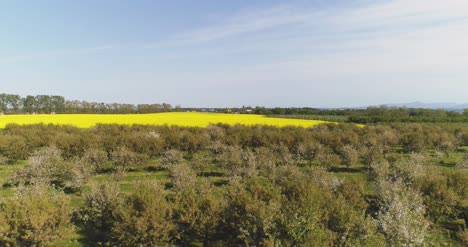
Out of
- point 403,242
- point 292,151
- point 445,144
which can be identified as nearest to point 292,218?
point 403,242

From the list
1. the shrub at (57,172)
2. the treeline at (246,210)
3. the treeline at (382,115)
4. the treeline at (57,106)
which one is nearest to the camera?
the treeline at (246,210)

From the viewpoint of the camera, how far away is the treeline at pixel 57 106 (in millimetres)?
113688

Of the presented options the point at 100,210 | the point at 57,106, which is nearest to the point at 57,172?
the point at 100,210

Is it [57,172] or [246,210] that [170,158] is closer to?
[57,172]

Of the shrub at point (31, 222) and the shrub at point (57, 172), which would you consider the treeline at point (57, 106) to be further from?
the shrub at point (31, 222)

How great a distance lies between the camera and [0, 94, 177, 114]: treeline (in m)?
114

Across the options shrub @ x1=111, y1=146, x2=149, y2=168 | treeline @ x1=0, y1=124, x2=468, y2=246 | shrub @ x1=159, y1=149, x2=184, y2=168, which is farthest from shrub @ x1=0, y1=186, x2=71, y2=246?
shrub @ x1=159, y1=149, x2=184, y2=168

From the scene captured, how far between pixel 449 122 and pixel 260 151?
3008 inches

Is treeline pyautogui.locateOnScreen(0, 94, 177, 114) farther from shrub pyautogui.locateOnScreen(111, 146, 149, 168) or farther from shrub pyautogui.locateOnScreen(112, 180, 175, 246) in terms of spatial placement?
shrub pyautogui.locateOnScreen(112, 180, 175, 246)

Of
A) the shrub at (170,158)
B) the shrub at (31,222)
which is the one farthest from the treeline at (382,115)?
the shrub at (31,222)

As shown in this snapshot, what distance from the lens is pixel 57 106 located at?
121 meters

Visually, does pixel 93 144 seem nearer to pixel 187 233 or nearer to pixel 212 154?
pixel 212 154

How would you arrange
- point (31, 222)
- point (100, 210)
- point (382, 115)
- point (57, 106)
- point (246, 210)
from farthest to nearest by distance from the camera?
point (57, 106)
point (382, 115)
point (100, 210)
point (246, 210)
point (31, 222)

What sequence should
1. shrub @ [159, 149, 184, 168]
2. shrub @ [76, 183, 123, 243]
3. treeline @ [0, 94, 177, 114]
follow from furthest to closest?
treeline @ [0, 94, 177, 114]
shrub @ [159, 149, 184, 168]
shrub @ [76, 183, 123, 243]
